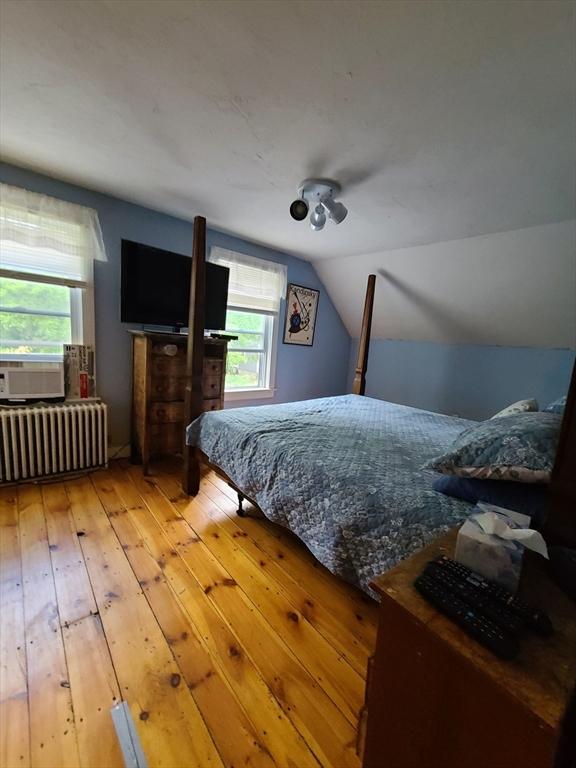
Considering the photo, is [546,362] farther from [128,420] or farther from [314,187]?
[128,420]

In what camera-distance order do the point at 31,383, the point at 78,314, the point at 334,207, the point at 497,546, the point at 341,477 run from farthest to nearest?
the point at 78,314 → the point at 31,383 → the point at 334,207 → the point at 341,477 → the point at 497,546

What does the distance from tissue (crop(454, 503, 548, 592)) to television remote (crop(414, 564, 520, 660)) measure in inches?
3.7

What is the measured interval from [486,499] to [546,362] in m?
2.86

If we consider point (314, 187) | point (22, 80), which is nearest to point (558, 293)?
point (314, 187)

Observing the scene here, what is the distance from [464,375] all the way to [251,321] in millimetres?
2605

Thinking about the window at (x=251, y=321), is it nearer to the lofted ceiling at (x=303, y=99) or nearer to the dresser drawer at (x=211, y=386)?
the dresser drawer at (x=211, y=386)

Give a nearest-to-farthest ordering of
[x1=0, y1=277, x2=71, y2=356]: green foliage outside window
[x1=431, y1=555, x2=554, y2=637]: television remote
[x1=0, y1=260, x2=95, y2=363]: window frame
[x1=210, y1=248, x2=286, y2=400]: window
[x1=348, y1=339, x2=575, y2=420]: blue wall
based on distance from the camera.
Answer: [x1=431, y1=555, x2=554, y2=637]: television remote → [x1=0, y1=277, x2=71, y2=356]: green foliage outside window → [x1=0, y1=260, x2=95, y2=363]: window frame → [x1=348, y1=339, x2=575, y2=420]: blue wall → [x1=210, y1=248, x2=286, y2=400]: window

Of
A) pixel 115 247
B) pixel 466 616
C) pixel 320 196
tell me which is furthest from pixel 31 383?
pixel 466 616

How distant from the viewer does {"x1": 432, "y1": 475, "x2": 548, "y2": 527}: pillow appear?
107cm

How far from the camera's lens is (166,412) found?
2.71 metres

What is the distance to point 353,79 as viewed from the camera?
128cm

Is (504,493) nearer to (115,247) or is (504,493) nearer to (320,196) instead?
(320,196)

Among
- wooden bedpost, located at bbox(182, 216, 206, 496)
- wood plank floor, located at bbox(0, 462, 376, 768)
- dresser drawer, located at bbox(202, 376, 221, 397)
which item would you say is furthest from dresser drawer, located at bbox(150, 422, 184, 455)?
wood plank floor, located at bbox(0, 462, 376, 768)

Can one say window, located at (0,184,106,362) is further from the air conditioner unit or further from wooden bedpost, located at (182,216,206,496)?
wooden bedpost, located at (182,216,206,496)
